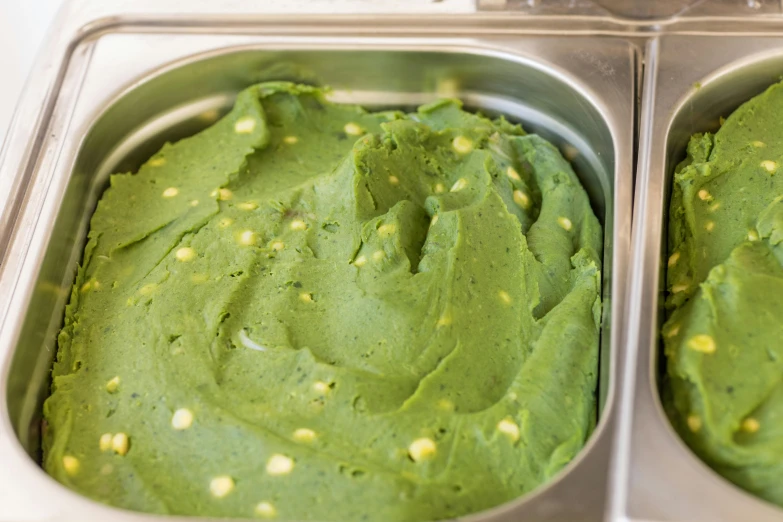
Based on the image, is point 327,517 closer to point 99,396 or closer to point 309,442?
point 309,442

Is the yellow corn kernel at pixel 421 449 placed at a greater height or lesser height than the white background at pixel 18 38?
lesser

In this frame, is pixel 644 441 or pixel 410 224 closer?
pixel 644 441

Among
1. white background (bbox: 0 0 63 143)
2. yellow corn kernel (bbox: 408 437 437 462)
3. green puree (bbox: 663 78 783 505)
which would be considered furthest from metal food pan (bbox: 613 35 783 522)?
white background (bbox: 0 0 63 143)

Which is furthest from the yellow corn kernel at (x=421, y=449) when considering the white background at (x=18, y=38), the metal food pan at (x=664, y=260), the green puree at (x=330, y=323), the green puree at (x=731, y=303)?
the white background at (x=18, y=38)

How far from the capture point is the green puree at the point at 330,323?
1200mm

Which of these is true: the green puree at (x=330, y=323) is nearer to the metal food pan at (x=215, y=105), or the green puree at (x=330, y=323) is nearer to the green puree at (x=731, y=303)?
the metal food pan at (x=215, y=105)

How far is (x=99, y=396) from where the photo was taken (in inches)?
52.8

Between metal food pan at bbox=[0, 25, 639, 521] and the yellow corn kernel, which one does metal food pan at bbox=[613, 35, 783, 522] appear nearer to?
metal food pan at bbox=[0, 25, 639, 521]

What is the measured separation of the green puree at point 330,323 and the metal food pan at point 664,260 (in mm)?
101

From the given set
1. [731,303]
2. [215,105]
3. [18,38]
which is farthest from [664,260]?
[18,38]

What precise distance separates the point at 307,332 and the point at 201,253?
11.8 inches

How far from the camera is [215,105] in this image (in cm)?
185

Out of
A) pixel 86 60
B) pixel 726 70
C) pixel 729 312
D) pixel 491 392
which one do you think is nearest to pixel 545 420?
pixel 491 392

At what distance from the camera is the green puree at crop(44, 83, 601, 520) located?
3.94 ft
